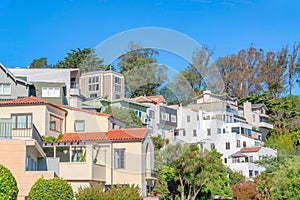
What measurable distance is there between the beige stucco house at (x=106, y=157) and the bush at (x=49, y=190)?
8.38 feet

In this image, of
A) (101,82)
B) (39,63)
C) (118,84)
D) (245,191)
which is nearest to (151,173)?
(101,82)

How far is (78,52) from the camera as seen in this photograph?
59.2 m

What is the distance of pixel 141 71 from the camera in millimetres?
12609

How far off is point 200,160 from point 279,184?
406 centimetres

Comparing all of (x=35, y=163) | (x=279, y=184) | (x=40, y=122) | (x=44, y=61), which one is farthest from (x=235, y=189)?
(x=44, y=61)

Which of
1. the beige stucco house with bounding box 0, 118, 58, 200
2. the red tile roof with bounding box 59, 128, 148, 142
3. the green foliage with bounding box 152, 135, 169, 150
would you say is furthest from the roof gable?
the green foliage with bounding box 152, 135, 169, 150

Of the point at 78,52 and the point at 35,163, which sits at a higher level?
the point at 78,52

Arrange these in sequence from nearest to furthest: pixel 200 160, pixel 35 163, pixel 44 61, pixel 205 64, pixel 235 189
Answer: pixel 205 64
pixel 35 163
pixel 200 160
pixel 235 189
pixel 44 61

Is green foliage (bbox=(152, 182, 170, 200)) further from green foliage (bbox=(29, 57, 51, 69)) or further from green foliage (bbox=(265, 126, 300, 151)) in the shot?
green foliage (bbox=(29, 57, 51, 69))

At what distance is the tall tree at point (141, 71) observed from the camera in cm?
1198

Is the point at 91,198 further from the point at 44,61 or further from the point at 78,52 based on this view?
the point at 44,61

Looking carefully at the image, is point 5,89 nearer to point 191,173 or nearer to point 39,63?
point 191,173

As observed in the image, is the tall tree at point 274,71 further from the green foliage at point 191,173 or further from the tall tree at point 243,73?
the green foliage at point 191,173

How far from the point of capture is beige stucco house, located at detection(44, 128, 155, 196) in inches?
822
